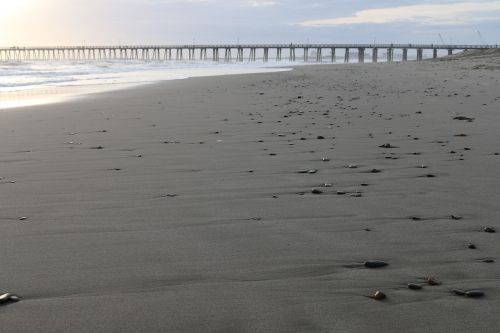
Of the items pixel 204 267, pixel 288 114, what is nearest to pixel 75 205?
pixel 204 267

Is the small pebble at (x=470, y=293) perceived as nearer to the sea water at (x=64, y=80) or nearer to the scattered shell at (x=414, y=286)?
the scattered shell at (x=414, y=286)

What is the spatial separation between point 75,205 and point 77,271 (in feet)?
3.82

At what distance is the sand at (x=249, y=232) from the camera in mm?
2029

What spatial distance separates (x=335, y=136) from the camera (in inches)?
250

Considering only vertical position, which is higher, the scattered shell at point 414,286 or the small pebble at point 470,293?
the small pebble at point 470,293

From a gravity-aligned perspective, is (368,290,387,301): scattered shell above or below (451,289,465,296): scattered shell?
below

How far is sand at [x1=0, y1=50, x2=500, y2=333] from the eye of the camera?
2.03 metres

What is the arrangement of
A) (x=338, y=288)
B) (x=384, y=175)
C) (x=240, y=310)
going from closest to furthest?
(x=240, y=310) < (x=338, y=288) < (x=384, y=175)

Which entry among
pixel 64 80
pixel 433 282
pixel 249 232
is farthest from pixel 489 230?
pixel 64 80

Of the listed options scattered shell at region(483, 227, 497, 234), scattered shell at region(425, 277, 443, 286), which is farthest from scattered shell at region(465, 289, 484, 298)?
scattered shell at region(483, 227, 497, 234)

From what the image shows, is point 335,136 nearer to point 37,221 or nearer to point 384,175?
point 384,175

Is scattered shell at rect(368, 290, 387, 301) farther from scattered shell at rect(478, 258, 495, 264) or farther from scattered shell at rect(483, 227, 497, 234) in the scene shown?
scattered shell at rect(483, 227, 497, 234)

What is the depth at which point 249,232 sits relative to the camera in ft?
9.66

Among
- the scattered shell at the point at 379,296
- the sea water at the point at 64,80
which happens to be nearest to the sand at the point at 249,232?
the scattered shell at the point at 379,296
